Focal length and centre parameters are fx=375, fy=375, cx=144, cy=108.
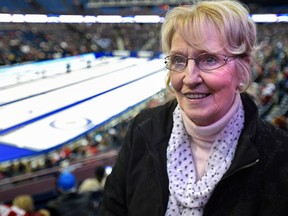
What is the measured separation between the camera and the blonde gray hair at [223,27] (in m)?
1.19

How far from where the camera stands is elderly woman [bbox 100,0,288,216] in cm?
120

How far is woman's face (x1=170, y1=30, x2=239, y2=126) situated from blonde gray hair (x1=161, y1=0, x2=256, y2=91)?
0.07ft

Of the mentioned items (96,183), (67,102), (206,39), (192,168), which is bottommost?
(67,102)

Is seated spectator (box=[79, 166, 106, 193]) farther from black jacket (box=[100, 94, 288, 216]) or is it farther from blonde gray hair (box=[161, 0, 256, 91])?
blonde gray hair (box=[161, 0, 256, 91])

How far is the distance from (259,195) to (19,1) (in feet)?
82.5

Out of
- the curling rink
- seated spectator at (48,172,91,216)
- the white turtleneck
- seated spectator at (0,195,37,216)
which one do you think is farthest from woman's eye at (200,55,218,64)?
the curling rink

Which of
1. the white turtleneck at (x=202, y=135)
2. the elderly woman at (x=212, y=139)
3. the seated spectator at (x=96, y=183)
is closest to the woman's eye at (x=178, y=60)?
the elderly woman at (x=212, y=139)

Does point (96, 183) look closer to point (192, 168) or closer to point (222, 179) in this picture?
point (192, 168)

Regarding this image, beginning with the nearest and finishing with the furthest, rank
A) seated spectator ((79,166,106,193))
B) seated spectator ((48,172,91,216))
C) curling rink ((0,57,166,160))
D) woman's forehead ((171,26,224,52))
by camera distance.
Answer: woman's forehead ((171,26,224,52)) → seated spectator ((48,172,91,216)) → seated spectator ((79,166,106,193)) → curling rink ((0,57,166,160))

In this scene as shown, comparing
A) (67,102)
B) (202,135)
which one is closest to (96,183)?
(202,135)

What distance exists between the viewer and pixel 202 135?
51.1 inches

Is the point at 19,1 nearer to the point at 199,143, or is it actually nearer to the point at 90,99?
the point at 90,99

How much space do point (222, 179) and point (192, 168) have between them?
14 cm

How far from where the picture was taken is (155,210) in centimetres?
130
